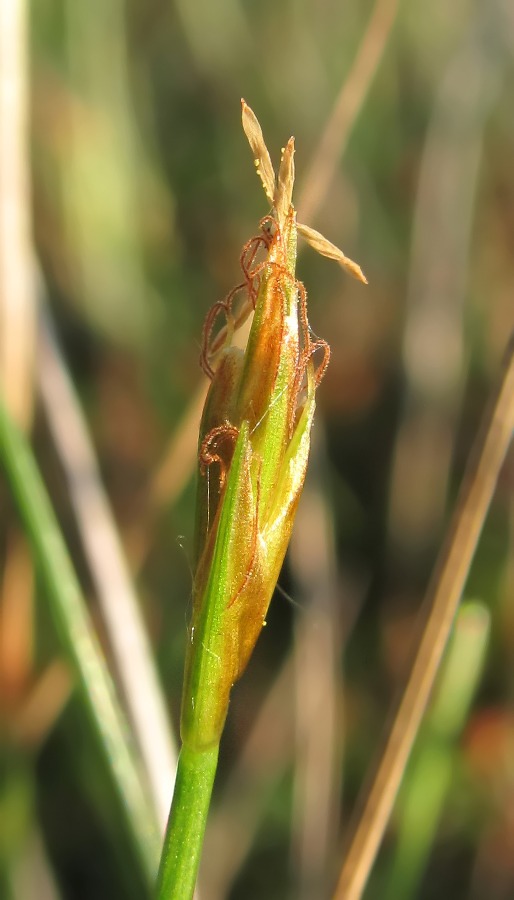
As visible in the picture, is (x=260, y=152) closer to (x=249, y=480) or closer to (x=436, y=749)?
(x=249, y=480)

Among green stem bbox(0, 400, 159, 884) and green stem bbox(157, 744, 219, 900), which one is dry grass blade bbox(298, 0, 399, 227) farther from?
green stem bbox(157, 744, 219, 900)

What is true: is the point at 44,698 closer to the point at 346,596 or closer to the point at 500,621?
the point at 346,596

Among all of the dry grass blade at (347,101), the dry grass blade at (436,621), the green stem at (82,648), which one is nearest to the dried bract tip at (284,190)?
the dry grass blade at (436,621)

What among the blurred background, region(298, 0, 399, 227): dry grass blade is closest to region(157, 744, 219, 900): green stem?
the blurred background

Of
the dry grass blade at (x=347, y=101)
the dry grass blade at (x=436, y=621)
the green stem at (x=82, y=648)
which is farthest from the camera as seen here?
the dry grass blade at (x=347, y=101)

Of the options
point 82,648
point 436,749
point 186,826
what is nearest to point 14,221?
point 82,648

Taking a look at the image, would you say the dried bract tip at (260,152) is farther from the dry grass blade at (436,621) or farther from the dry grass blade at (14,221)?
the dry grass blade at (14,221)

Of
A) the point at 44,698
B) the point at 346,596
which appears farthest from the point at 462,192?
the point at 44,698
